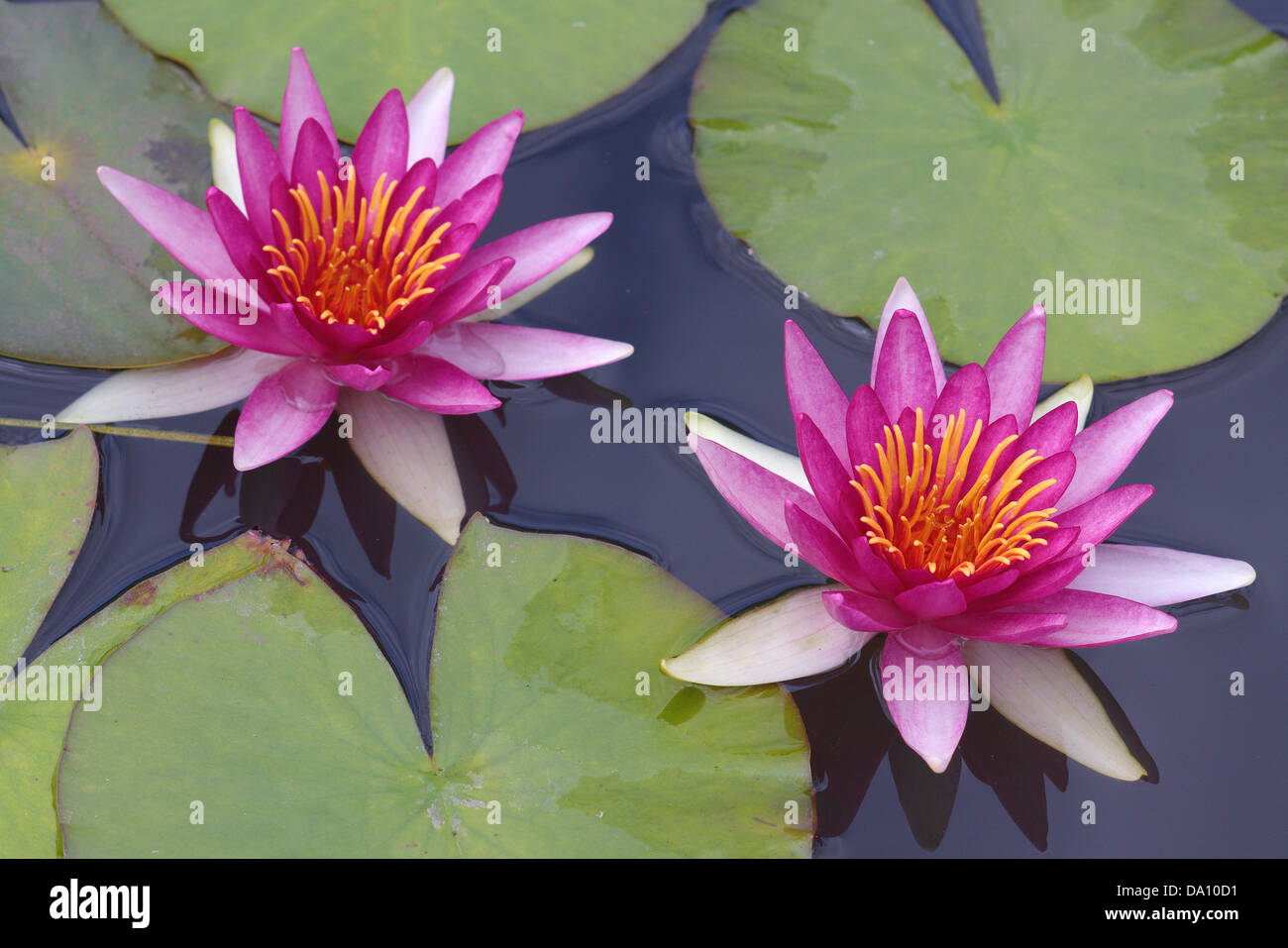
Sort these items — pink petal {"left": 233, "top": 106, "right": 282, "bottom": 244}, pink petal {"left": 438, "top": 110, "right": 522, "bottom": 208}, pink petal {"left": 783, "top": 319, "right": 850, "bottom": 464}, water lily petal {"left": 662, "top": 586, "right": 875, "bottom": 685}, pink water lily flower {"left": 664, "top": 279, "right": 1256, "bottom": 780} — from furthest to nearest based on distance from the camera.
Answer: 1. pink petal {"left": 438, "top": 110, "right": 522, "bottom": 208}
2. pink petal {"left": 233, "top": 106, "right": 282, "bottom": 244}
3. pink petal {"left": 783, "top": 319, "right": 850, "bottom": 464}
4. water lily petal {"left": 662, "top": 586, "right": 875, "bottom": 685}
5. pink water lily flower {"left": 664, "top": 279, "right": 1256, "bottom": 780}

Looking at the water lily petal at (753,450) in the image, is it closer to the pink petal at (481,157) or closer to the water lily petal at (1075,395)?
the water lily petal at (1075,395)

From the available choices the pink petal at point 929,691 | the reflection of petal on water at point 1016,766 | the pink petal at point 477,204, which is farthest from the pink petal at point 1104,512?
the pink petal at point 477,204

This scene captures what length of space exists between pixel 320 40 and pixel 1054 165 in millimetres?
2412

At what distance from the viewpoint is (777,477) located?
2498 mm

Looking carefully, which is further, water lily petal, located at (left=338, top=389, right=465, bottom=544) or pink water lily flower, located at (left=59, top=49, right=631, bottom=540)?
water lily petal, located at (left=338, top=389, right=465, bottom=544)

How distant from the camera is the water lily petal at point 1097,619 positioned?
2.30m

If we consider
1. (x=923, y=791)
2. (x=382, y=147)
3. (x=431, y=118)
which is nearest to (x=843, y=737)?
(x=923, y=791)

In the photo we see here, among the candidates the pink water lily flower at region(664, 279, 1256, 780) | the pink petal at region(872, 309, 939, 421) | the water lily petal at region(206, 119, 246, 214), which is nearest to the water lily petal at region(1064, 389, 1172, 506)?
the pink water lily flower at region(664, 279, 1256, 780)

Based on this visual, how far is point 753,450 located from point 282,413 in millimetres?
1253

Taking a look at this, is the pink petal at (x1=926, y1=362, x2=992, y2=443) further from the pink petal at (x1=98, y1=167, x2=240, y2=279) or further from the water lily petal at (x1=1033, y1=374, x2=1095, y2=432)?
the pink petal at (x1=98, y1=167, x2=240, y2=279)

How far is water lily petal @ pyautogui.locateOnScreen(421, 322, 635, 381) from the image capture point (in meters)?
2.81

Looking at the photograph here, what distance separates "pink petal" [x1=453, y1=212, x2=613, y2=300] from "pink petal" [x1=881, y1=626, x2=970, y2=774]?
1.36 metres

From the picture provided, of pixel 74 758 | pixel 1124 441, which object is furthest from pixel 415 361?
pixel 1124 441

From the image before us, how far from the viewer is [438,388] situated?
271cm
